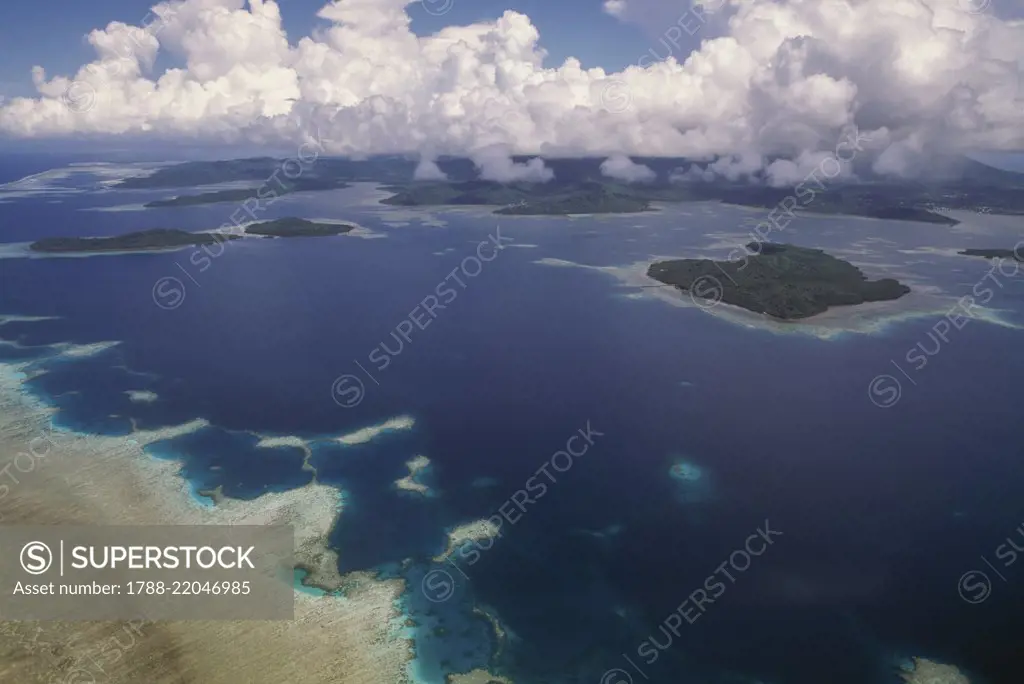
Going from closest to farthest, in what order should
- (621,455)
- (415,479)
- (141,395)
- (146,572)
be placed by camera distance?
(146,572) < (415,479) < (621,455) < (141,395)

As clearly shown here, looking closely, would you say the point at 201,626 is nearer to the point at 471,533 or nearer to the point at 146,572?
the point at 146,572

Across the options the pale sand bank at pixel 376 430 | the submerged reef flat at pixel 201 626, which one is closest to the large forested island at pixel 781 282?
the pale sand bank at pixel 376 430

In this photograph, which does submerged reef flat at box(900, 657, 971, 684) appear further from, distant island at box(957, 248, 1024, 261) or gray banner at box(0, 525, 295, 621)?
distant island at box(957, 248, 1024, 261)

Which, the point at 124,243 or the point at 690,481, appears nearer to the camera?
the point at 690,481

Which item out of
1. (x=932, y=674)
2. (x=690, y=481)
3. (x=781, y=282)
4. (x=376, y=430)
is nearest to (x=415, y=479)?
(x=376, y=430)

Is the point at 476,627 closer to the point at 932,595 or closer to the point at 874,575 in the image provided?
the point at 874,575
